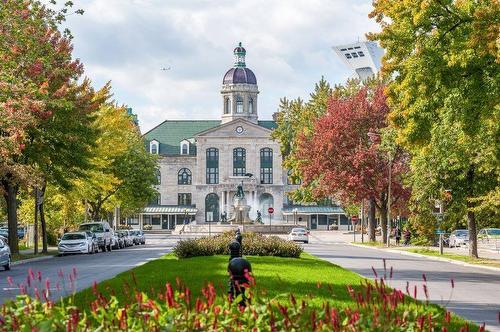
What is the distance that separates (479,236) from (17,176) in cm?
3864

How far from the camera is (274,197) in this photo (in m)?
144

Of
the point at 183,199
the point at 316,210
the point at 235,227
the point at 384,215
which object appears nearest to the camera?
the point at 384,215

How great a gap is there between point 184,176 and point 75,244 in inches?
3855

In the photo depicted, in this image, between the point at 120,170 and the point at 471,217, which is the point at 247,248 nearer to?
the point at 471,217

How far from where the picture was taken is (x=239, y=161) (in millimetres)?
146125

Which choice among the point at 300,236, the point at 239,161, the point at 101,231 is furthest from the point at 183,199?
the point at 101,231

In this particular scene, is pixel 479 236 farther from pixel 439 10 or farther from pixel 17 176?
pixel 439 10

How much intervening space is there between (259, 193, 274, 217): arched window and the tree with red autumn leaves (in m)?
71.2

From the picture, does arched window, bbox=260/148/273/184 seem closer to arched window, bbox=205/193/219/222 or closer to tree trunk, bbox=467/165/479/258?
arched window, bbox=205/193/219/222

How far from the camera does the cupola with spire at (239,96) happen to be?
515 feet

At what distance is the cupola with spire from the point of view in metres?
157

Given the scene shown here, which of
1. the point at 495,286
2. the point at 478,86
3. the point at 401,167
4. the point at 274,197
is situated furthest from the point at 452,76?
the point at 274,197

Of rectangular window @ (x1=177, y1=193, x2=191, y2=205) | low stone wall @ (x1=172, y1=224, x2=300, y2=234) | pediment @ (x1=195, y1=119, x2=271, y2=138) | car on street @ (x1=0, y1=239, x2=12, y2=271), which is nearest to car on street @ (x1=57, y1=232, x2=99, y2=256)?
car on street @ (x1=0, y1=239, x2=12, y2=271)

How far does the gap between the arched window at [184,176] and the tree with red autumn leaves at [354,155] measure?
79711 millimetres
